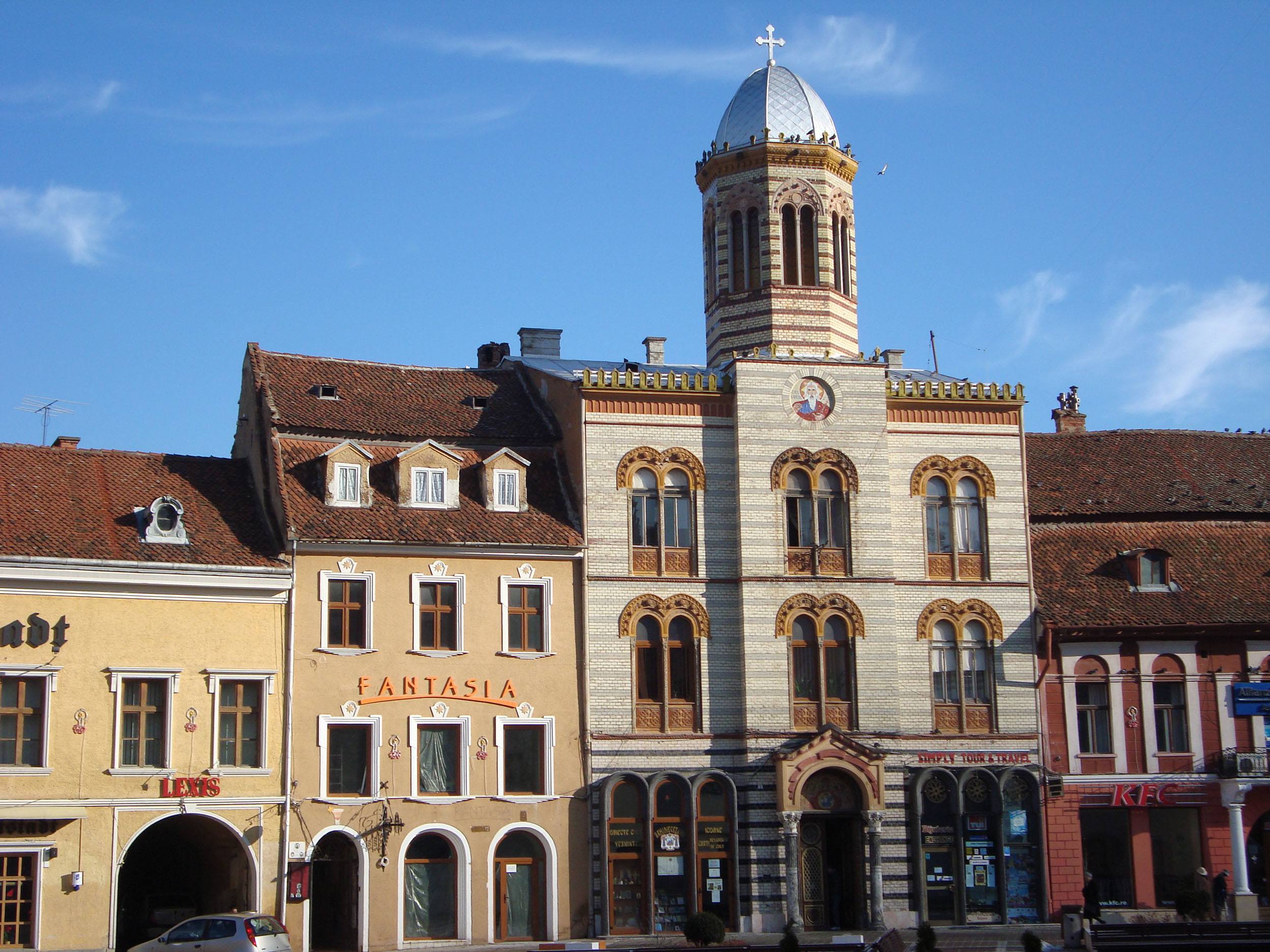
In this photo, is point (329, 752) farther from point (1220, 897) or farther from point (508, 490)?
point (1220, 897)

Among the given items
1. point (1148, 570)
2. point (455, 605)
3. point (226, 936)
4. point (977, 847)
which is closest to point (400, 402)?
point (455, 605)

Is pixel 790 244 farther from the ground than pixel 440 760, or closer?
farther from the ground

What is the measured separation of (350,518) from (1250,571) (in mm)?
25509

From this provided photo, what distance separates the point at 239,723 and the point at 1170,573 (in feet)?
85.5

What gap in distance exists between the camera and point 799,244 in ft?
168

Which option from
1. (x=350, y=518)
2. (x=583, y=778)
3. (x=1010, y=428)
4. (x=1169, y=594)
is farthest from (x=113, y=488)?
(x=1169, y=594)

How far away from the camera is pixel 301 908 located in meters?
41.2

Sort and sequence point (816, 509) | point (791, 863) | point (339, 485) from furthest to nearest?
point (816, 509) → point (339, 485) → point (791, 863)

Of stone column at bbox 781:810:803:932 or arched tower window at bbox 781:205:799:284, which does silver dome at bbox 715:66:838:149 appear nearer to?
arched tower window at bbox 781:205:799:284

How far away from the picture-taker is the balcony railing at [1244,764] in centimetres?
4666

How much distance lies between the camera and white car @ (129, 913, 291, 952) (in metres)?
34.5

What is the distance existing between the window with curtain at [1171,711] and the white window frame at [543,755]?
16.7 metres

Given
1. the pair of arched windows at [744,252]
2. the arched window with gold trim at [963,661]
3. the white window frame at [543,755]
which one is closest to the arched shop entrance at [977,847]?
the arched window with gold trim at [963,661]

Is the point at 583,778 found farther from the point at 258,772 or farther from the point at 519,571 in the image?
the point at 258,772
